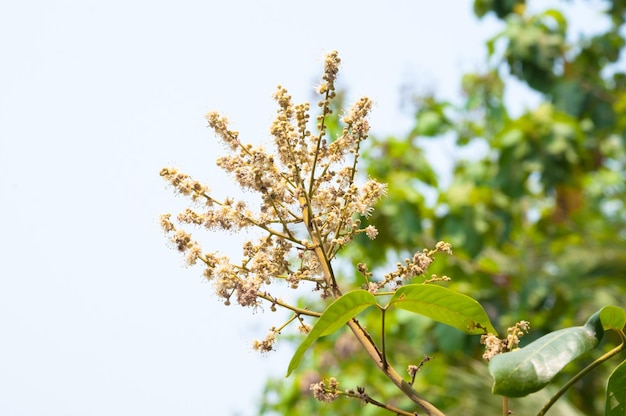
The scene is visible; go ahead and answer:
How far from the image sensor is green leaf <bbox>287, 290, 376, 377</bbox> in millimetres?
854

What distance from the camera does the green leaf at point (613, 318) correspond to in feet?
3.05

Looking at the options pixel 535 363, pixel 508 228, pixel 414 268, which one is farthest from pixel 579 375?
pixel 508 228

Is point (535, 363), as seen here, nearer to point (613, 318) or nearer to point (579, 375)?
point (579, 375)

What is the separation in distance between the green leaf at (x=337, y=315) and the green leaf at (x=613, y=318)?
0.26m

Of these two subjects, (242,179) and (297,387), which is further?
(297,387)

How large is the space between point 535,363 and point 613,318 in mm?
213

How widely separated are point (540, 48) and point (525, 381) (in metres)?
6.56

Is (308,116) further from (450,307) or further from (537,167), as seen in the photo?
(537,167)

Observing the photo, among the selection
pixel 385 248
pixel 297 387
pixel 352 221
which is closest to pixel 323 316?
pixel 352 221

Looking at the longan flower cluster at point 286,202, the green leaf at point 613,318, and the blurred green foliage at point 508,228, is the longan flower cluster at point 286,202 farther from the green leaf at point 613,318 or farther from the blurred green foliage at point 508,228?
the blurred green foliage at point 508,228

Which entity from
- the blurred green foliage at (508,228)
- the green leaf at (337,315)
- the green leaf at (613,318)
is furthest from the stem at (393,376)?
the blurred green foliage at (508,228)

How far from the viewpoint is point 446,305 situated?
95 centimetres

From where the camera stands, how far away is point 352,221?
100cm

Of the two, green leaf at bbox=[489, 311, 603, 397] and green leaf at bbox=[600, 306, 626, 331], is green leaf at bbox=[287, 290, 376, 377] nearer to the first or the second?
green leaf at bbox=[489, 311, 603, 397]
